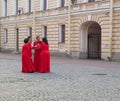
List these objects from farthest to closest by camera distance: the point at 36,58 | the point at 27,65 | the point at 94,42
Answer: the point at 94,42 → the point at 36,58 → the point at 27,65

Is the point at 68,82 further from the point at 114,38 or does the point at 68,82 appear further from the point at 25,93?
the point at 114,38

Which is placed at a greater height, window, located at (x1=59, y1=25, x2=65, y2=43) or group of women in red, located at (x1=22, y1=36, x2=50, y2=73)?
window, located at (x1=59, y1=25, x2=65, y2=43)

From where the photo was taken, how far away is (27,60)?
17266 mm

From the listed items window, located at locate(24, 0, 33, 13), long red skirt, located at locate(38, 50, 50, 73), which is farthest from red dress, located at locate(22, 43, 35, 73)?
window, located at locate(24, 0, 33, 13)

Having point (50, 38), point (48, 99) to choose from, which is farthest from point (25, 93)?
point (50, 38)

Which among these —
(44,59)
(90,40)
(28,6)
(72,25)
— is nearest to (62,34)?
(72,25)

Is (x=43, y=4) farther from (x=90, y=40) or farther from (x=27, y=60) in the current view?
(x=27, y=60)

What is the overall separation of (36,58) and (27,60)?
0.59 metres

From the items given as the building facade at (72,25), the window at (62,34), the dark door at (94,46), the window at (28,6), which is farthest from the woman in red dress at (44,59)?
the window at (28,6)

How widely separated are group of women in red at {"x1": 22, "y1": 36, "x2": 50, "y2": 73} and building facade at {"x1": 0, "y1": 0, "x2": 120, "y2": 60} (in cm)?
1123

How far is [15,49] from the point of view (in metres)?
44.3

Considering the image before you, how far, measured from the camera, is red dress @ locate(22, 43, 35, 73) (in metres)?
17.2

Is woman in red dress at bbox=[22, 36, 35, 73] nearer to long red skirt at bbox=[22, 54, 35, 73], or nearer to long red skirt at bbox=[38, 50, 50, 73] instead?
long red skirt at bbox=[22, 54, 35, 73]

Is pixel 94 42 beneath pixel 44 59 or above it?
above
